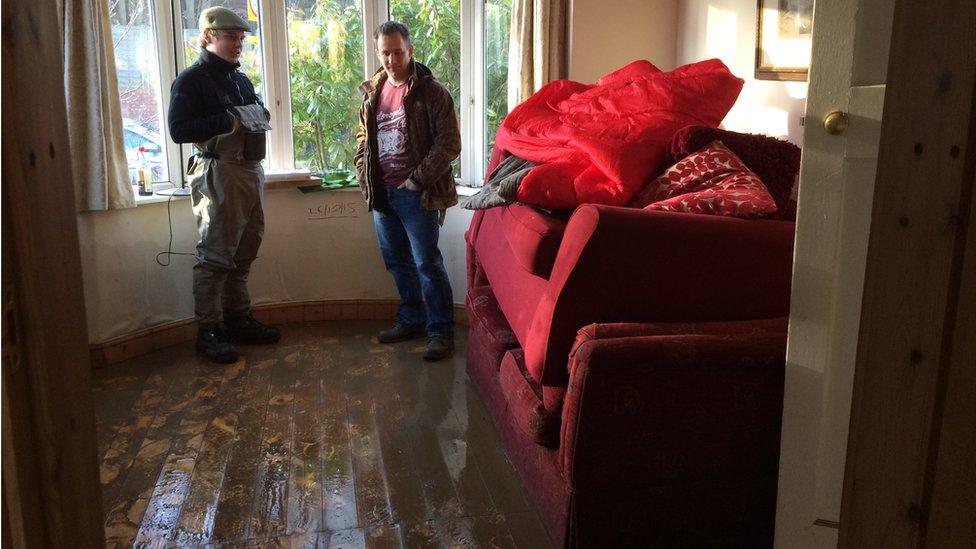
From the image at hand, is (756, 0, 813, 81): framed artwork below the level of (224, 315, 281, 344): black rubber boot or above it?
above

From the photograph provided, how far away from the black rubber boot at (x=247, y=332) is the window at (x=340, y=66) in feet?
2.50

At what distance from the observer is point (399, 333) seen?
4.04 m

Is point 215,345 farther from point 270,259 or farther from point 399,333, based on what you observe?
point 399,333

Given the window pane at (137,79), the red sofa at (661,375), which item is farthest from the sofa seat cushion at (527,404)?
the window pane at (137,79)

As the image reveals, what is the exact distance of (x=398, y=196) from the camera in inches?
148

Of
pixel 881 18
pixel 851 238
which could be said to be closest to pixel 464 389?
pixel 851 238

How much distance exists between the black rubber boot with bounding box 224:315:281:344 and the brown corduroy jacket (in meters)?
0.85

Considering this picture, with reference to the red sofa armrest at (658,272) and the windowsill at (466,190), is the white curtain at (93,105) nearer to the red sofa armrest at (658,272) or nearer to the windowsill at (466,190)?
the windowsill at (466,190)

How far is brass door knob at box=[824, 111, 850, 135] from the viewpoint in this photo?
1.67 metres

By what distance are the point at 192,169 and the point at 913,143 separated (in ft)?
10.7

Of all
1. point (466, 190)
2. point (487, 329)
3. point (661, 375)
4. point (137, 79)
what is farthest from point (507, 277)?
point (137, 79)

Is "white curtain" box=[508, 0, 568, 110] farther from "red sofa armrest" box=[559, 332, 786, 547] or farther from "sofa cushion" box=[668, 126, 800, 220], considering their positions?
"red sofa armrest" box=[559, 332, 786, 547]

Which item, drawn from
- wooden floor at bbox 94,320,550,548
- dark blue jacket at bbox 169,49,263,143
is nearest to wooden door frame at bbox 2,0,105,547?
wooden floor at bbox 94,320,550,548

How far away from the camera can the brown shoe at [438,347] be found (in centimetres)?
376
